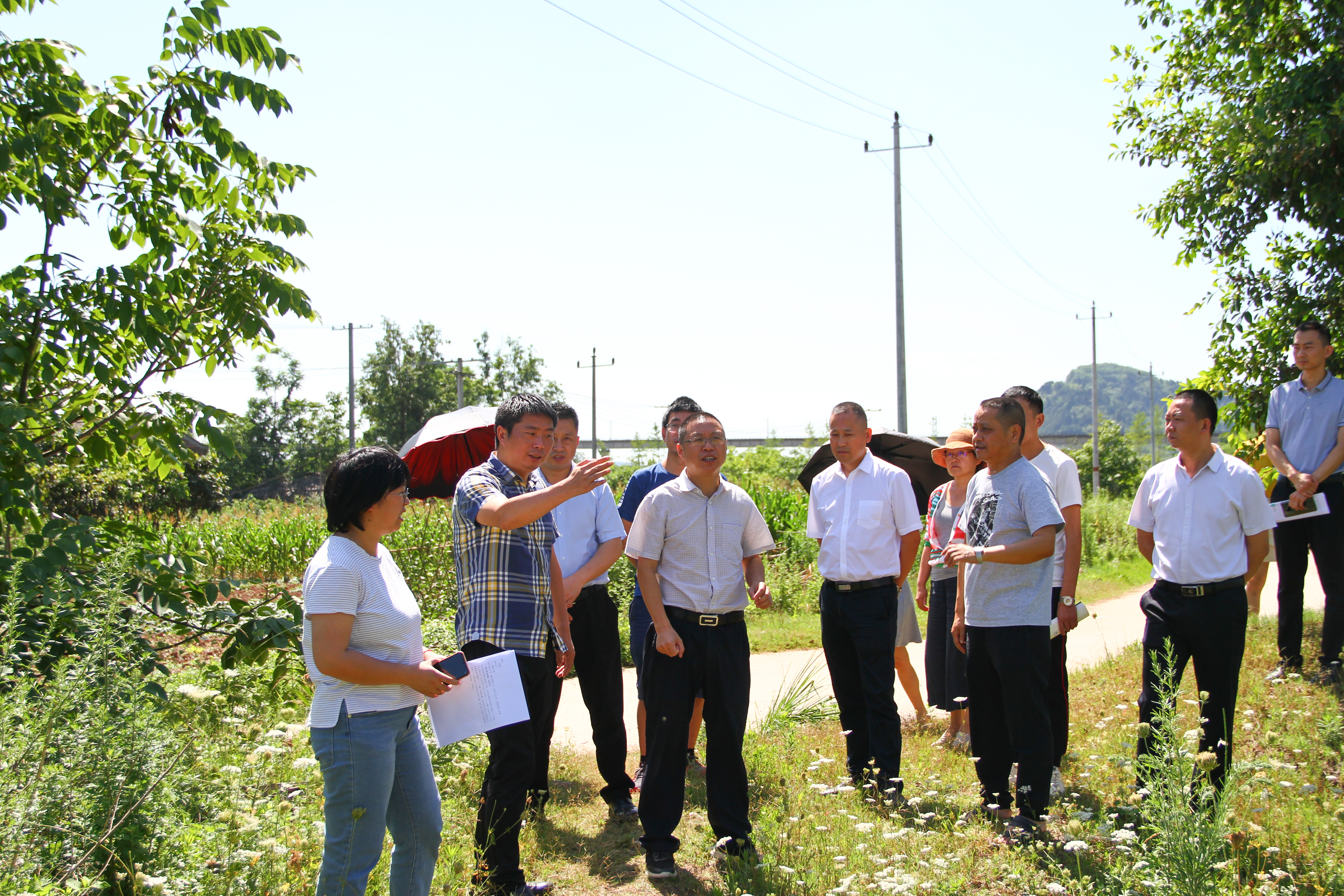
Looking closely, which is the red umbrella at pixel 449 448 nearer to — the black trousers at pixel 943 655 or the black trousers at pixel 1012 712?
the black trousers at pixel 943 655

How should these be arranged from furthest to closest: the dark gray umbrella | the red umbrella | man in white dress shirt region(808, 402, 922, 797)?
the dark gray umbrella
the red umbrella
man in white dress shirt region(808, 402, 922, 797)

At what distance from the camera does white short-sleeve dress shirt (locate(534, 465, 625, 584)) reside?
5105mm

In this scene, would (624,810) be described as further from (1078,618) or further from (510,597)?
(1078,618)

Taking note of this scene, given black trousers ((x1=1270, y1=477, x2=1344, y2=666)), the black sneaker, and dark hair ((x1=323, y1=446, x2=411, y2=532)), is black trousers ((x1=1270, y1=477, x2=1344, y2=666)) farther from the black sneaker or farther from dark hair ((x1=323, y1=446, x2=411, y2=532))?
dark hair ((x1=323, y1=446, x2=411, y2=532))

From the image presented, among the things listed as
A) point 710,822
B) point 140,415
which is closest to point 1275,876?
point 710,822

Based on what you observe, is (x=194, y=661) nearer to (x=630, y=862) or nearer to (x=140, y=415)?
(x=140, y=415)

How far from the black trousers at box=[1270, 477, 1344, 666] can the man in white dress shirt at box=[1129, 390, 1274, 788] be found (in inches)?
81.2

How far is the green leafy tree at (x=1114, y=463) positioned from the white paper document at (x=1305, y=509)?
36420 millimetres

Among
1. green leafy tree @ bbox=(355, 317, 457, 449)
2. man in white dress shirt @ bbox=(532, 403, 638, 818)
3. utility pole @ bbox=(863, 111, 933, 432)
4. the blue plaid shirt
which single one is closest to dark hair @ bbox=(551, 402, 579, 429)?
man in white dress shirt @ bbox=(532, 403, 638, 818)

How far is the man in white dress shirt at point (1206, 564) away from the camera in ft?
14.3

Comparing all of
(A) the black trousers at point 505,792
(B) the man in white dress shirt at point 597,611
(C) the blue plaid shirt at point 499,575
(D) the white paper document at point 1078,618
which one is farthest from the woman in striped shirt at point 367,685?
(D) the white paper document at point 1078,618

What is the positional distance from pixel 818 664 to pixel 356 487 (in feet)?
21.2

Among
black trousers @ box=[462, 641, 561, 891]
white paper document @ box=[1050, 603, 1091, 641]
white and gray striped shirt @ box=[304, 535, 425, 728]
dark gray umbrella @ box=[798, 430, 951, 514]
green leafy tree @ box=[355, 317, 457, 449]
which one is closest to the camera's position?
white and gray striped shirt @ box=[304, 535, 425, 728]

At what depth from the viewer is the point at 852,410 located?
16.9ft
